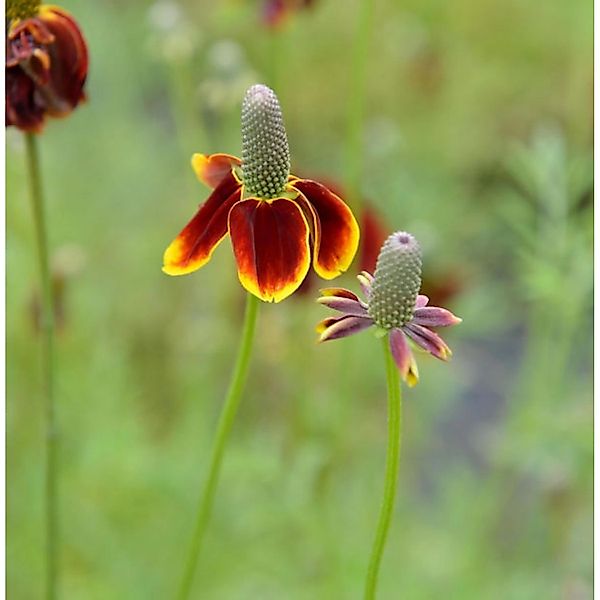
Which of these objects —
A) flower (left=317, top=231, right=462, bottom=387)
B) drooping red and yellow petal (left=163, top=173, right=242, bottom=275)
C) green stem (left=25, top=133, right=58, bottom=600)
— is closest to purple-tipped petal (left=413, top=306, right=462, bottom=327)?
flower (left=317, top=231, right=462, bottom=387)

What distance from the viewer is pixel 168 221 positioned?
67.1 inches

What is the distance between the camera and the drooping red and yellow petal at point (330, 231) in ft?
1.65

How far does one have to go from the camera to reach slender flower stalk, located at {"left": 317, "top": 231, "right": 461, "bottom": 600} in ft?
1.46

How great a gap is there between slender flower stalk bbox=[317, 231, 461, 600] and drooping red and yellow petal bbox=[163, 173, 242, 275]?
0.07 meters

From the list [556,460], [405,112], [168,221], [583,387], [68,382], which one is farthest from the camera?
[405,112]

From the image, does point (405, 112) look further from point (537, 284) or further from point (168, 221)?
point (537, 284)

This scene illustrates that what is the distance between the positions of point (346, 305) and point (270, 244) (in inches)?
2.0

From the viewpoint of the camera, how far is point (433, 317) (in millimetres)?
472

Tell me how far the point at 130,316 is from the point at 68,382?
32 cm

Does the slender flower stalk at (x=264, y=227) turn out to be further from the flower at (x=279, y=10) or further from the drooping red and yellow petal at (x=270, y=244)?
the flower at (x=279, y=10)

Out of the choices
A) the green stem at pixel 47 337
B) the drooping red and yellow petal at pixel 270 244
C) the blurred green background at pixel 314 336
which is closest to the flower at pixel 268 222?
the drooping red and yellow petal at pixel 270 244

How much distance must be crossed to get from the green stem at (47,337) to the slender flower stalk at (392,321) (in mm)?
199

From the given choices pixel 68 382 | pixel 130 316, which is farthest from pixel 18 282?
pixel 130 316

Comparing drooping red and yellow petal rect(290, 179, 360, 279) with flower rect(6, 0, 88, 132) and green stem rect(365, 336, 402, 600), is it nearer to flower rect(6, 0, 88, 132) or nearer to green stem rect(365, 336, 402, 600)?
green stem rect(365, 336, 402, 600)
